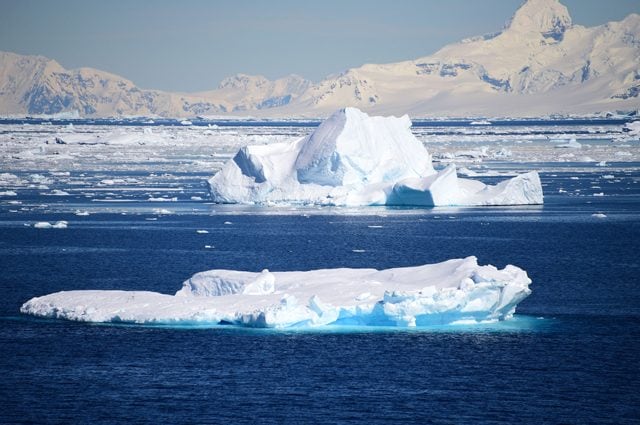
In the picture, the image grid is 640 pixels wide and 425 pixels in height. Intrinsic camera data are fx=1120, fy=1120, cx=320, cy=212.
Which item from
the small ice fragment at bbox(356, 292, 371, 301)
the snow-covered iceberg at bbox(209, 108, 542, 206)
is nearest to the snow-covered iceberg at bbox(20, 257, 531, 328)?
the small ice fragment at bbox(356, 292, 371, 301)

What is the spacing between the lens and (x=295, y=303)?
27.9 m

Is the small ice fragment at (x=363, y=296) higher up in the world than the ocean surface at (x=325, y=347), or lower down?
higher up

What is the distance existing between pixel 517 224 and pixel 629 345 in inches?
912

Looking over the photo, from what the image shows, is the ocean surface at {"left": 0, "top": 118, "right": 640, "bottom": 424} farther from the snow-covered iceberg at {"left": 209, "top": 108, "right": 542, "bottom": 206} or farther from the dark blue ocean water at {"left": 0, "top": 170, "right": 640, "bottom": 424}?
the snow-covered iceberg at {"left": 209, "top": 108, "right": 542, "bottom": 206}

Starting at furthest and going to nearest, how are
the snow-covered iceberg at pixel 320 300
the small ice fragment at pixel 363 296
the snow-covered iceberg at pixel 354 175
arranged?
the snow-covered iceberg at pixel 354 175 < the small ice fragment at pixel 363 296 < the snow-covered iceberg at pixel 320 300

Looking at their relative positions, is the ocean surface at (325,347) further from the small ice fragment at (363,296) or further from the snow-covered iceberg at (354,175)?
the snow-covered iceberg at (354,175)

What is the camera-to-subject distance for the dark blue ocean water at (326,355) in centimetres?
2189

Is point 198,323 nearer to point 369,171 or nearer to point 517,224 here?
point 517,224

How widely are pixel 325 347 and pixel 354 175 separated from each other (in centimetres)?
2949

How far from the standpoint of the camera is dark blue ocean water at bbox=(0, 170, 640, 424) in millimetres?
21891

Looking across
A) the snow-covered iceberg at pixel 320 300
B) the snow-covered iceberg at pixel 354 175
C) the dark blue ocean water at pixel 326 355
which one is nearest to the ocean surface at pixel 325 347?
the dark blue ocean water at pixel 326 355

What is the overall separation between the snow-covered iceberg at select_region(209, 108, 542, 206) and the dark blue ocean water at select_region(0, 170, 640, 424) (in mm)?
11457

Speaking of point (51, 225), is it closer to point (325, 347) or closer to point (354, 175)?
point (354, 175)

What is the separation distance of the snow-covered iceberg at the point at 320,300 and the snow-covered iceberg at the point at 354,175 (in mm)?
24044
